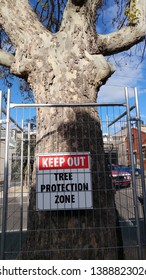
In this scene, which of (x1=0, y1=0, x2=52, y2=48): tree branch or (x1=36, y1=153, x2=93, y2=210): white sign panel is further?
(x1=0, y1=0, x2=52, y2=48): tree branch

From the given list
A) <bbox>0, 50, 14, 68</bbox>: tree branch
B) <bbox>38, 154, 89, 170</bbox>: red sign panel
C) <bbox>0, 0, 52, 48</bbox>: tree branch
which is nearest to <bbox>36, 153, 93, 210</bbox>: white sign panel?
<bbox>38, 154, 89, 170</bbox>: red sign panel

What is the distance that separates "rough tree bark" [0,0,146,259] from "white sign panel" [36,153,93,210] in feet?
0.49

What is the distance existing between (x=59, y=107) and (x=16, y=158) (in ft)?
5.80

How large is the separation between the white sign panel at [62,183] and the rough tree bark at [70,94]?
0.15m

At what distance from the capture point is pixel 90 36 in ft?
11.1

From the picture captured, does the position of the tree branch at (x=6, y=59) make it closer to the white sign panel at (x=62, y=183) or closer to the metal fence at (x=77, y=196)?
the metal fence at (x=77, y=196)

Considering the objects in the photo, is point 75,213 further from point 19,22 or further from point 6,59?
point 19,22

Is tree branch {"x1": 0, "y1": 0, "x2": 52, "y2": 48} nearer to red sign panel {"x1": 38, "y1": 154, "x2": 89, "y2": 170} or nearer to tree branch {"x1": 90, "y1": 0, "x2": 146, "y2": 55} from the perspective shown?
tree branch {"x1": 90, "y1": 0, "x2": 146, "y2": 55}

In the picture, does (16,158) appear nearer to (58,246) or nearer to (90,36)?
(58,246)

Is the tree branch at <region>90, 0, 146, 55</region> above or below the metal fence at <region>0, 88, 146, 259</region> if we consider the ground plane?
above

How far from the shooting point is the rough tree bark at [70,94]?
2602mm

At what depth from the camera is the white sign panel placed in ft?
8.50

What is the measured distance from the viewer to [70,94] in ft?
9.91
